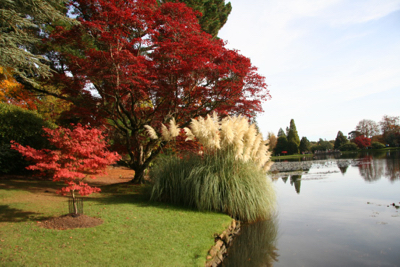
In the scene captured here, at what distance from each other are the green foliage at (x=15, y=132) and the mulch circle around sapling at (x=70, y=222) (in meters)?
5.85

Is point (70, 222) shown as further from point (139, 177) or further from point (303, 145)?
point (303, 145)

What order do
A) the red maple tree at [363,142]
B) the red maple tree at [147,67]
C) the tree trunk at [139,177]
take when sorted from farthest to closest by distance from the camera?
the red maple tree at [363,142]
the tree trunk at [139,177]
the red maple tree at [147,67]

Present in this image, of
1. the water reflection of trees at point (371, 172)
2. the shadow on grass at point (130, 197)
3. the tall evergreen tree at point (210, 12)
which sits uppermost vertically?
the tall evergreen tree at point (210, 12)

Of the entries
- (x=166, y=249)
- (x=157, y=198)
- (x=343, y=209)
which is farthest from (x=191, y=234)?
(x=343, y=209)

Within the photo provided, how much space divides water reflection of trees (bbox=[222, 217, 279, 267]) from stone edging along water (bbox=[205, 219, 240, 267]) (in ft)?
0.31

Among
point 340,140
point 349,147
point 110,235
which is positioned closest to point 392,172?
point 110,235

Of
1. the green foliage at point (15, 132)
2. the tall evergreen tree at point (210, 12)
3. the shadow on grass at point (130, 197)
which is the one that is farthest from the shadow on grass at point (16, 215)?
the tall evergreen tree at point (210, 12)

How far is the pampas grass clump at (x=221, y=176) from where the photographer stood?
5.91m

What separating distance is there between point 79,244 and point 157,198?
2978 millimetres

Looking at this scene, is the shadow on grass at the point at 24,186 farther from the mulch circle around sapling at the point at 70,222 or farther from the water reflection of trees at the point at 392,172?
the water reflection of trees at the point at 392,172

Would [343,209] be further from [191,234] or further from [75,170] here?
[75,170]

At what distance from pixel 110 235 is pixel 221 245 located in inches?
78.6

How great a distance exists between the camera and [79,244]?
3814mm

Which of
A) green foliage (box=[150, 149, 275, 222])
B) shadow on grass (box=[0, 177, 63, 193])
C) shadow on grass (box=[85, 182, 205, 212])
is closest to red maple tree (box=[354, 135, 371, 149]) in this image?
green foliage (box=[150, 149, 275, 222])
